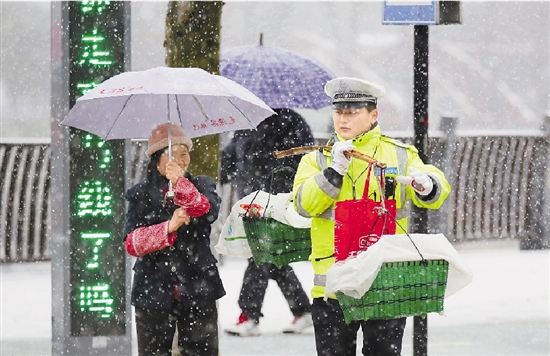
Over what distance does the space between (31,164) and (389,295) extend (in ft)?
29.7

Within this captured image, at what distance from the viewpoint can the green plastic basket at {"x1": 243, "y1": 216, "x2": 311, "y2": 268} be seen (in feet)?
19.7

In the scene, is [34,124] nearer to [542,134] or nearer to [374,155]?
[542,134]

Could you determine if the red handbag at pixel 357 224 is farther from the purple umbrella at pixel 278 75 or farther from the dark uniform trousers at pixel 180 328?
the purple umbrella at pixel 278 75

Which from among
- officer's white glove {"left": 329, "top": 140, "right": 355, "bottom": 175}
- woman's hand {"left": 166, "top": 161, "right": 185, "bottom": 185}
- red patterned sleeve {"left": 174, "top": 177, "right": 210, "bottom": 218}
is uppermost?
officer's white glove {"left": 329, "top": 140, "right": 355, "bottom": 175}

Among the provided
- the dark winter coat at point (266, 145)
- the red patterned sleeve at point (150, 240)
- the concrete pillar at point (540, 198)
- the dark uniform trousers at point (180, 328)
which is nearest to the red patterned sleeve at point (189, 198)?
the red patterned sleeve at point (150, 240)

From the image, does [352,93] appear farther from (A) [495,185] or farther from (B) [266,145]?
(A) [495,185]

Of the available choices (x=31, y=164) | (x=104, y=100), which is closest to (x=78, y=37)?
(x=104, y=100)

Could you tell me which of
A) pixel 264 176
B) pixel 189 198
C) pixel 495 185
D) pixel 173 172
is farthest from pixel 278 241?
pixel 495 185

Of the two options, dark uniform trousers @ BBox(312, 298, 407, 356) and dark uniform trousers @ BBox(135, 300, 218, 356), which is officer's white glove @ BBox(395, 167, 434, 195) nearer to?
dark uniform trousers @ BBox(312, 298, 407, 356)

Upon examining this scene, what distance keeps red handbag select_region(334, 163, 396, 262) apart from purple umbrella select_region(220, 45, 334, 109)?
11.8 ft

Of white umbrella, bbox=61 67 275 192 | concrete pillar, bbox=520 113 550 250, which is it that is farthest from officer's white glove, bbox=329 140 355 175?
concrete pillar, bbox=520 113 550 250

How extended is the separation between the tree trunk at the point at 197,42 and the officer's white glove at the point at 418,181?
2796 mm

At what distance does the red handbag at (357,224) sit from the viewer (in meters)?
5.09

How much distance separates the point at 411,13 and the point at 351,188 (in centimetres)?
174
